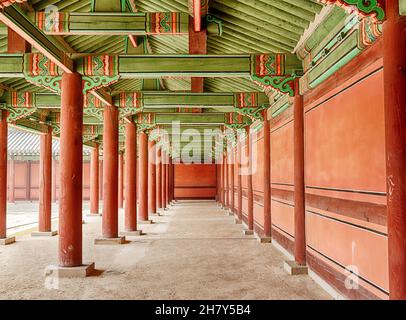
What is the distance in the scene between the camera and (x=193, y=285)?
588 centimetres

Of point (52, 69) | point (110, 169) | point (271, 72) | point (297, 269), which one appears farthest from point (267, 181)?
point (52, 69)

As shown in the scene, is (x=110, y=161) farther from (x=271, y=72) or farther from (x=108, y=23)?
(x=271, y=72)

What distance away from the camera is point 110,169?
9602mm

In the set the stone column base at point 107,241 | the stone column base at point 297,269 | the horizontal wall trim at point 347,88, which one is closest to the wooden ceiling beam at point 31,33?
the horizontal wall trim at point 347,88

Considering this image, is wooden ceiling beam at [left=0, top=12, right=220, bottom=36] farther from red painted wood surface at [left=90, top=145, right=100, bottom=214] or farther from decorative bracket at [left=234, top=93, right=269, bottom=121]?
red painted wood surface at [left=90, top=145, right=100, bottom=214]

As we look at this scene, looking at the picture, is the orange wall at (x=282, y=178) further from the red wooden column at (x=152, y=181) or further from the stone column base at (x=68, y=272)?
the red wooden column at (x=152, y=181)

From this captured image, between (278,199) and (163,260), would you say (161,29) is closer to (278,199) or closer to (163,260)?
(163,260)

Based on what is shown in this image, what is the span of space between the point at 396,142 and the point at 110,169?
744 cm

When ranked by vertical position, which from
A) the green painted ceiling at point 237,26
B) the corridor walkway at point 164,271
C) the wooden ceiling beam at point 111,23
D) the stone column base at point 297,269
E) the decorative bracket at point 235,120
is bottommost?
the corridor walkway at point 164,271

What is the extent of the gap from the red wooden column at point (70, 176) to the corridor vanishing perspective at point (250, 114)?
2 cm

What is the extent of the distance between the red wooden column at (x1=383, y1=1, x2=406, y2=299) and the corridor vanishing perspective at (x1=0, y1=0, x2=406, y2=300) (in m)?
0.01

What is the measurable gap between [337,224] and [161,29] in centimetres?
380

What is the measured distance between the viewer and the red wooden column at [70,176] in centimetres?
657

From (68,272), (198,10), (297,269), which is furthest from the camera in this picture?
(297,269)
